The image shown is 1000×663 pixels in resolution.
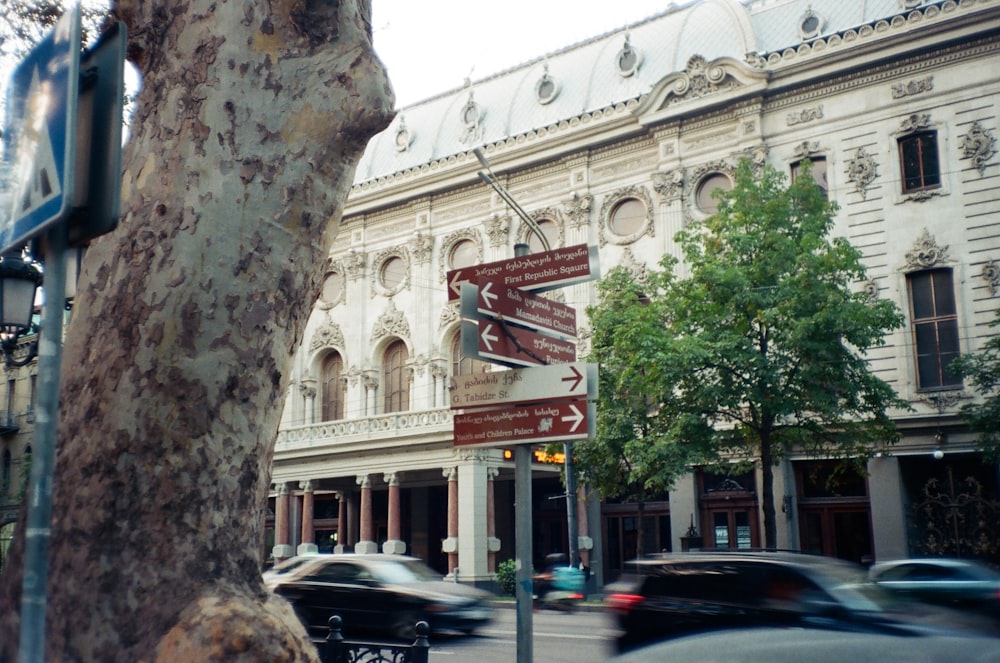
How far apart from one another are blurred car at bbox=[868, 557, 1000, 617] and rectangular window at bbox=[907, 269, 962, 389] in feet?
35.1

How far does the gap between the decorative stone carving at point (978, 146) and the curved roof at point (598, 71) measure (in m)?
4.80

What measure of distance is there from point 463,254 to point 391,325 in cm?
379

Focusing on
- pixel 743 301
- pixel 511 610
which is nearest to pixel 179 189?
Answer: pixel 743 301

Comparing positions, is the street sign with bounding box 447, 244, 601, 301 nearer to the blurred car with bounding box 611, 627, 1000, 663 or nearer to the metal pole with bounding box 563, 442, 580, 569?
the blurred car with bounding box 611, 627, 1000, 663

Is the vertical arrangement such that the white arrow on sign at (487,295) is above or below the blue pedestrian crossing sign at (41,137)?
above

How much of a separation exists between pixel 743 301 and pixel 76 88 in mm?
19900

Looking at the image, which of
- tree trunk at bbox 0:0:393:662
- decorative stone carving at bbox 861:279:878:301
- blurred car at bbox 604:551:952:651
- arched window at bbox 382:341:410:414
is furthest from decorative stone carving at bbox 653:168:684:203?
tree trunk at bbox 0:0:393:662

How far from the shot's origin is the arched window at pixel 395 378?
35609mm

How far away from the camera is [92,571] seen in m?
4.19

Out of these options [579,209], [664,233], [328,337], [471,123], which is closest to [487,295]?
[664,233]

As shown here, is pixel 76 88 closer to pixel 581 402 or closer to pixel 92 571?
pixel 92 571

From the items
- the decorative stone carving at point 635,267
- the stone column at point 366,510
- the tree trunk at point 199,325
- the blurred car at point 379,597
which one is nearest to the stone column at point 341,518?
the stone column at point 366,510

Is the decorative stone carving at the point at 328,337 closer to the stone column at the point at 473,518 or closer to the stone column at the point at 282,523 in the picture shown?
the stone column at the point at 282,523

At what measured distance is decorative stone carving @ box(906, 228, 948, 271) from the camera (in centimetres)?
2570
